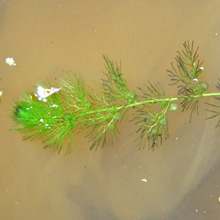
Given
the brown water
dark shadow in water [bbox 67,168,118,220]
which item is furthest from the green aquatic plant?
dark shadow in water [bbox 67,168,118,220]

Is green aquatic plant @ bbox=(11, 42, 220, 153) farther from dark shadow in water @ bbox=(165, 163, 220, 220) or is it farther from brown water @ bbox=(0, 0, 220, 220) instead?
dark shadow in water @ bbox=(165, 163, 220, 220)

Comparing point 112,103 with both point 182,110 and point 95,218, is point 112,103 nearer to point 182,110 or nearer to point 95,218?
point 182,110

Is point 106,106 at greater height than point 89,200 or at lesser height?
greater

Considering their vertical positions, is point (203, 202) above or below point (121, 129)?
below

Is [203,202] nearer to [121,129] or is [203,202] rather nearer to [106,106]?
[121,129]

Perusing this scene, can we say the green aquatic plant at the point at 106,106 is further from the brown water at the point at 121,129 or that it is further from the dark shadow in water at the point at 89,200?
the dark shadow in water at the point at 89,200

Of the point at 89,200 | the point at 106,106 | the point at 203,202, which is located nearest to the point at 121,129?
the point at 106,106

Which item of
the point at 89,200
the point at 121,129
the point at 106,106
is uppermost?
the point at 106,106
